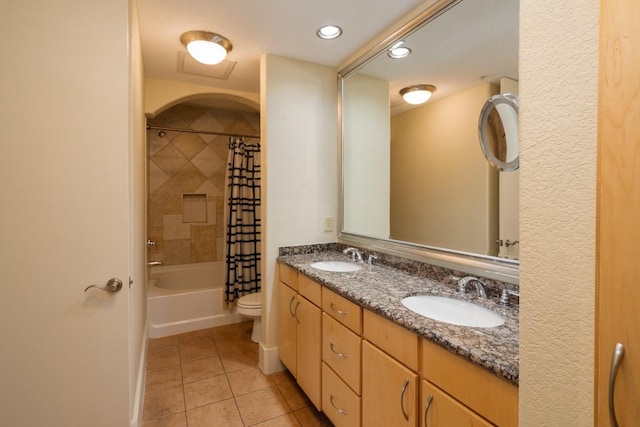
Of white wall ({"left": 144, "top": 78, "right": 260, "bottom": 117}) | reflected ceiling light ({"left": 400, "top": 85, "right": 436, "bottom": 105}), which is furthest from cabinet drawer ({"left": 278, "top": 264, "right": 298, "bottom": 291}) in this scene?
white wall ({"left": 144, "top": 78, "right": 260, "bottom": 117})

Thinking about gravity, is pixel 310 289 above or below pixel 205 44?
below

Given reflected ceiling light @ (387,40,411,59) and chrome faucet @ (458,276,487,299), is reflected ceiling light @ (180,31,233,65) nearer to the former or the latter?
reflected ceiling light @ (387,40,411,59)

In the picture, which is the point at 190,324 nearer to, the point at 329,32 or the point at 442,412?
the point at 442,412

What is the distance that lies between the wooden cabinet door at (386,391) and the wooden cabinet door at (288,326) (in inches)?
30.0

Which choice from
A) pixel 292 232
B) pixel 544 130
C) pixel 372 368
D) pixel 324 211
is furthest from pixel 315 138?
pixel 544 130

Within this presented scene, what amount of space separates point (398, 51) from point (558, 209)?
1.66m

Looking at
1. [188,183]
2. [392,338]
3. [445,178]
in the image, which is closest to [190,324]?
[188,183]

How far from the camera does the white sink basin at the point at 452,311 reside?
118 centimetres

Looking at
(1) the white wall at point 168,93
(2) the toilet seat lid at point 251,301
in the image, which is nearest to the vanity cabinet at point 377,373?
(2) the toilet seat lid at point 251,301

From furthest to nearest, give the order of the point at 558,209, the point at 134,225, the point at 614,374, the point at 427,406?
the point at 134,225
the point at 427,406
the point at 558,209
the point at 614,374

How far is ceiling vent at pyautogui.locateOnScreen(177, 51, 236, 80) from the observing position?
7.51 ft

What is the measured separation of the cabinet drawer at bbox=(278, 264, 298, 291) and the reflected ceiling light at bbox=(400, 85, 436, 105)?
4.38 ft

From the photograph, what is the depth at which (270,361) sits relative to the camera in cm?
221

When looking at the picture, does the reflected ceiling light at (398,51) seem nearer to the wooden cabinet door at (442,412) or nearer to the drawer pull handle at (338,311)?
the drawer pull handle at (338,311)
